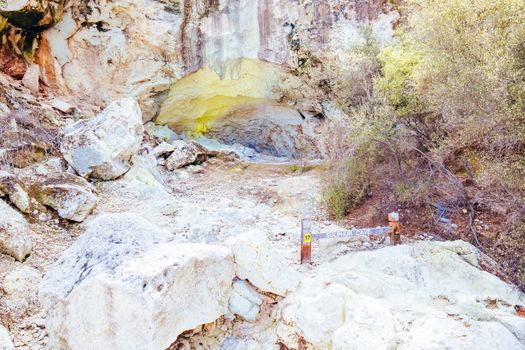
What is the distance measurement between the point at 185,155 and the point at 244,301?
8055 millimetres

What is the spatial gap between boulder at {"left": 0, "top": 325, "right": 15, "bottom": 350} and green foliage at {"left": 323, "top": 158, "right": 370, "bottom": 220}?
5856 millimetres

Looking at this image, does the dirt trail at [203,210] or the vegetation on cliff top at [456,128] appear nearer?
the dirt trail at [203,210]

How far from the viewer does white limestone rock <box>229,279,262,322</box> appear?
4.79 m

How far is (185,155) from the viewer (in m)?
12.2

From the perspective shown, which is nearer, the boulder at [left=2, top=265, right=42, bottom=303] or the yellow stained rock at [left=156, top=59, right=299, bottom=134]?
the boulder at [left=2, top=265, right=42, bottom=303]

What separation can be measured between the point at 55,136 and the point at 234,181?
4.81 meters

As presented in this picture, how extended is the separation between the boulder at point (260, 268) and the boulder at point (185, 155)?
289 inches

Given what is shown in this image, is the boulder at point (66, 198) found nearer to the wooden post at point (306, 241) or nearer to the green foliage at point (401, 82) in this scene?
the wooden post at point (306, 241)

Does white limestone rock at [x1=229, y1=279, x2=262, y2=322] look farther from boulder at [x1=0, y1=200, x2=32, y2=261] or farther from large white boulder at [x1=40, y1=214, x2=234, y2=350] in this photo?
boulder at [x1=0, y1=200, x2=32, y2=261]

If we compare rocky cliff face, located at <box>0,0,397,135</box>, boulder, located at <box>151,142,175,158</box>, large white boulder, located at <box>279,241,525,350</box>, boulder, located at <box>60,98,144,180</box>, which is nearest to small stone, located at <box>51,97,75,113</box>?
rocky cliff face, located at <box>0,0,397,135</box>

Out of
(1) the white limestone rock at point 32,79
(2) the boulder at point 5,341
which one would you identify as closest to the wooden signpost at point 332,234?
(2) the boulder at point 5,341

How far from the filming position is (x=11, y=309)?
4.28 meters

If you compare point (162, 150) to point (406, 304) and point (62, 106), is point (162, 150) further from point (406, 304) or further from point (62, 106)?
point (406, 304)

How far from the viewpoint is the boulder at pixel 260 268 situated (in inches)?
192
